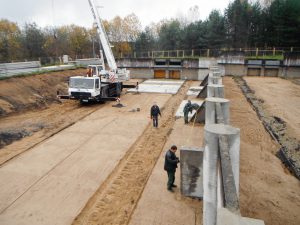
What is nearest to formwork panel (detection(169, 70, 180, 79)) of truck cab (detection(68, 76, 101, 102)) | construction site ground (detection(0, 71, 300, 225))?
truck cab (detection(68, 76, 101, 102))

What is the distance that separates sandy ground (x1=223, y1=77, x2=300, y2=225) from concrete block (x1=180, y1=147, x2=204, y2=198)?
1.25m

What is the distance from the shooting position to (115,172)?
31.2ft

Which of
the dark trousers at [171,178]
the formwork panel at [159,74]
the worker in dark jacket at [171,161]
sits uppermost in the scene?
the formwork panel at [159,74]

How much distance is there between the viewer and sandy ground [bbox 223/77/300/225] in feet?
22.0

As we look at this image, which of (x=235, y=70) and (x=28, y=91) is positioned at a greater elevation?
(x=235, y=70)

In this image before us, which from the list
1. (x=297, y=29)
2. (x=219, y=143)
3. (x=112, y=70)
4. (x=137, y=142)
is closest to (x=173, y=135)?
(x=137, y=142)

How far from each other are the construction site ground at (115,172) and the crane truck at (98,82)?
6.51 ft

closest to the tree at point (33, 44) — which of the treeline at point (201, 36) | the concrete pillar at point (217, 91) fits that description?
the treeline at point (201, 36)

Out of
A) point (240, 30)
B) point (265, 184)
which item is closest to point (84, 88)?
point (265, 184)

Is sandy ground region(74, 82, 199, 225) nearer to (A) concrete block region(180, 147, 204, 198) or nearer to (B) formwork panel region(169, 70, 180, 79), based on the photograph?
(A) concrete block region(180, 147, 204, 198)

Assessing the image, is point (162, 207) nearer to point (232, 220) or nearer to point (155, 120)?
point (232, 220)

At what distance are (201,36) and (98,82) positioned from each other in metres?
35.9

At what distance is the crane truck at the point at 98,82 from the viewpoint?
19.2 m

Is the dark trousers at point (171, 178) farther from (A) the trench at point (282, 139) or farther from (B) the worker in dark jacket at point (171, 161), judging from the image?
(A) the trench at point (282, 139)
